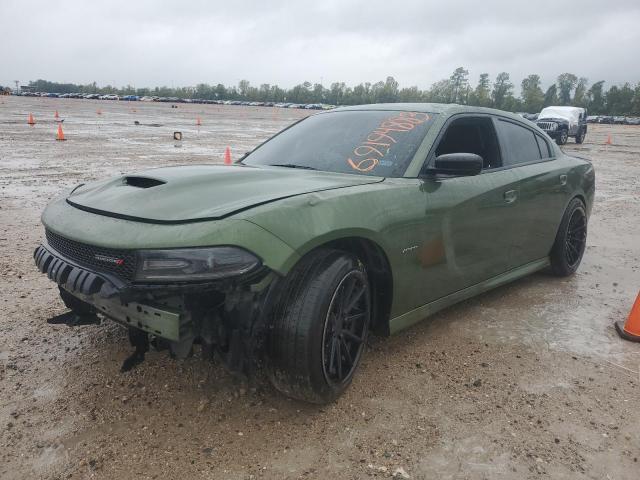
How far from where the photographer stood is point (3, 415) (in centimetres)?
257

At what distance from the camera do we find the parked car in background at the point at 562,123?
77.3ft

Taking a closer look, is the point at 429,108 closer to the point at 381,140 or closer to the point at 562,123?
the point at 381,140

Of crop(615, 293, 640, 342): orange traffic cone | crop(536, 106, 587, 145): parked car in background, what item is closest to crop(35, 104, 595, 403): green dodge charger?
crop(615, 293, 640, 342): orange traffic cone

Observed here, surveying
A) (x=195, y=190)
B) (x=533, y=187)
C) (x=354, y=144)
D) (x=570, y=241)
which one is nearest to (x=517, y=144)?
(x=533, y=187)

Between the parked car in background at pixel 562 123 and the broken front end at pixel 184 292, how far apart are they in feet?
77.1

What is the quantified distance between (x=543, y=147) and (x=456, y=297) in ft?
6.60

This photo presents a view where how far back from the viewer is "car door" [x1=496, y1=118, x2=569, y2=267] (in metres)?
4.04

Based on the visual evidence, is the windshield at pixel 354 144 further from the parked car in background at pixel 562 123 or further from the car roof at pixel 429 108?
the parked car in background at pixel 562 123

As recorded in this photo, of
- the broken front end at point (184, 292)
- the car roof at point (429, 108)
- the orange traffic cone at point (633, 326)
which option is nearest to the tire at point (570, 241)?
the orange traffic cone at point (633, 326)

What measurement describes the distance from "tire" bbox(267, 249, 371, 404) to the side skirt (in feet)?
1.35

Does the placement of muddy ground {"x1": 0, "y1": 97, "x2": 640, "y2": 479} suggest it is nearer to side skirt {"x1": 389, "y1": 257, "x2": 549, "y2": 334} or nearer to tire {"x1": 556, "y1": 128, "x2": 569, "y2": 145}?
side skirt {"x1": 389, "y1": 257, "x2": 549, "y2": 334}

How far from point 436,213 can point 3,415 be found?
8.38 feet

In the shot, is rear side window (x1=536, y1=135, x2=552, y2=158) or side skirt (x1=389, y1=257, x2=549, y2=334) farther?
rear side window (x1=536, y1=135, x2=552, y2=158)

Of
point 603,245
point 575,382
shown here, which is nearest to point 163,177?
point 575,382
